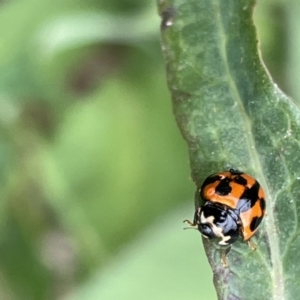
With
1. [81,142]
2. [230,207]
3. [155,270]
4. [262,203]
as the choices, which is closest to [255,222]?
[262,203]

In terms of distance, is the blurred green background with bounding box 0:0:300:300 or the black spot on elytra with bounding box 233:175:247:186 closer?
the black spot on elytra with bounding box 233:175:247:186

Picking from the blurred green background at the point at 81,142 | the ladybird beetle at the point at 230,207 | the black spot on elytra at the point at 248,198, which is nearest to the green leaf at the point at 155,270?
the blurred green background at the point at 81,142

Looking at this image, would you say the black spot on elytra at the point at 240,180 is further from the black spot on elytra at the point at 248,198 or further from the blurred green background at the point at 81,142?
the blurred green background at the point at 81,142

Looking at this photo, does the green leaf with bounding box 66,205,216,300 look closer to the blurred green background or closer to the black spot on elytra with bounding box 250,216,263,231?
the blurred green background

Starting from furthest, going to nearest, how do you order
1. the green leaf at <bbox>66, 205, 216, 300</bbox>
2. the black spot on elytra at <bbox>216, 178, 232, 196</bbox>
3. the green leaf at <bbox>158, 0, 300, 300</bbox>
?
the green leaf at <bbox>66, 205, 216, 300</bbox> → the black spot on elytra at <bbox>216, 178, 232, 196</bbox> → the green leaf at <bbox>158, 0, 300, 300</bbox>

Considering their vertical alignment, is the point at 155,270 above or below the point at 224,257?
below

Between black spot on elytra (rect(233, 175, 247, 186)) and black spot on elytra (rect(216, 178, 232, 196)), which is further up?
black spot on elytra (rect(233, 175, 247, 186))

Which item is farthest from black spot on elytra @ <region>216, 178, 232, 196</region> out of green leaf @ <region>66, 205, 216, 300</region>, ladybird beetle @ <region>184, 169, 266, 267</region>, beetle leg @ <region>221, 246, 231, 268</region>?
green leaf @ <region>66, 205, 216, 300</region>

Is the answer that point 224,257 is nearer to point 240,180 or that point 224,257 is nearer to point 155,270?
point 240,180
